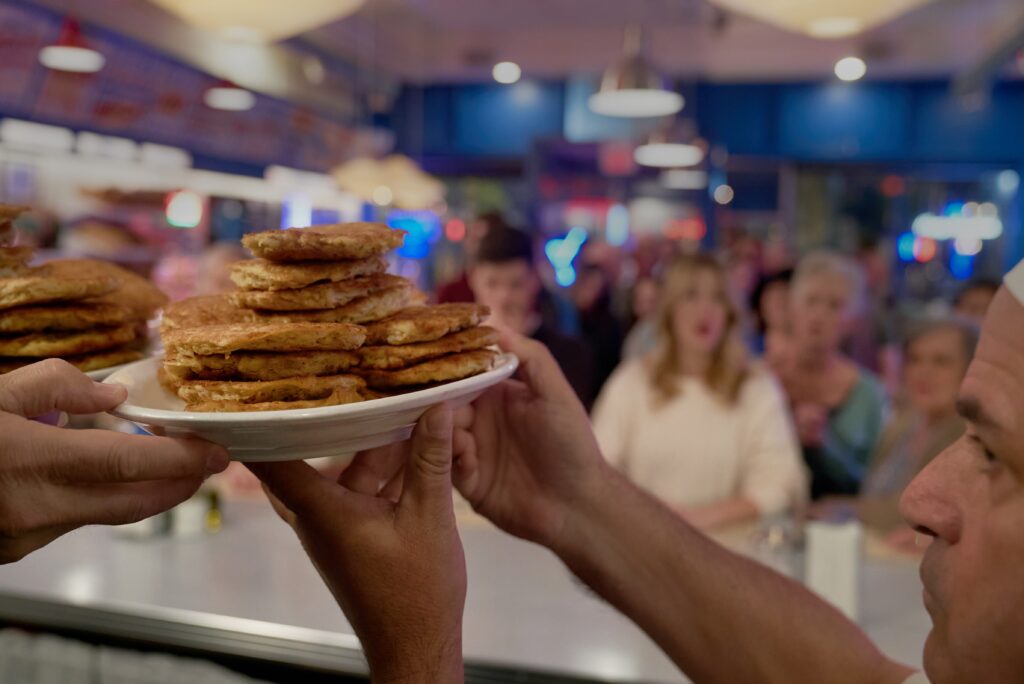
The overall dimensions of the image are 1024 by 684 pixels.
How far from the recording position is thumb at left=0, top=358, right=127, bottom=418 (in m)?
0.78

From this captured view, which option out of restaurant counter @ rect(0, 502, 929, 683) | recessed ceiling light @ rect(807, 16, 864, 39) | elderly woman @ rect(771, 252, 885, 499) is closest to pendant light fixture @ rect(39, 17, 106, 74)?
restaurant counter @ rect(0, 502, 929, 683)

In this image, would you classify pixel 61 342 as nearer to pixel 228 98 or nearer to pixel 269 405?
pixel 269 405

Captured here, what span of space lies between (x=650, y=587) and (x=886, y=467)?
222 cm

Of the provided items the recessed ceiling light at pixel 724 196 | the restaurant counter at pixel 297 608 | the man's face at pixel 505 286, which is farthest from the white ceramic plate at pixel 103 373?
the recessed ceiling light at pixel 724 196

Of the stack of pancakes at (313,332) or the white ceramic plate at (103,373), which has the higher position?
the stack of pancakes at (313,332)

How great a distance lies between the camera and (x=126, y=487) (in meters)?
0.83

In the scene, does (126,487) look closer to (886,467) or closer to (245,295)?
(245,295)

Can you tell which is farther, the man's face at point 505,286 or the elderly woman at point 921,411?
the man's face at point 505,286

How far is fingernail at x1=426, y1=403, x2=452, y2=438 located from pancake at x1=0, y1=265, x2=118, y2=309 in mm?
413

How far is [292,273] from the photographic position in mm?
940

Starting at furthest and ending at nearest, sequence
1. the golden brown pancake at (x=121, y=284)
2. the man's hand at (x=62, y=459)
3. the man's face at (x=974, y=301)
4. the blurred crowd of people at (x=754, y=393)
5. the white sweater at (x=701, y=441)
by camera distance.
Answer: the man's face at (x=974, y=301)
the white sweater at (x=701, y=441)
the blurred crowd of people at (x=754, y=393)
the golden brown pancake at (x=121, y=284)
the man's hand at (x=62, y=459)

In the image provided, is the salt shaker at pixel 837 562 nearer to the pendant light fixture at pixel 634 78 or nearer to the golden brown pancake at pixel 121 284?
the golden brown pancake at pixel 121 284

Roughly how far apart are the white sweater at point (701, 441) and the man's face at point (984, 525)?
2331 mm

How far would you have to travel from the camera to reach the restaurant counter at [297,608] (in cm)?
196
